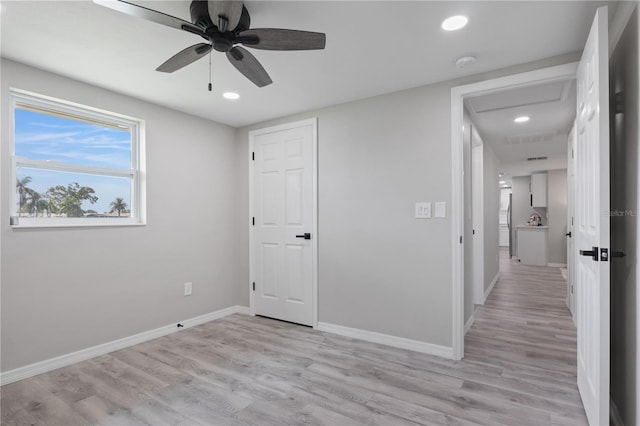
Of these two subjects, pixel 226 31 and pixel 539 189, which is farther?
pixel 539 189

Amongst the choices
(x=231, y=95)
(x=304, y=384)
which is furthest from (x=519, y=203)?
(x=304, y=384)

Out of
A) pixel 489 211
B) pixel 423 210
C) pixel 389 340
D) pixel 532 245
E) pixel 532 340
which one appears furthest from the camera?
pixel 532 245

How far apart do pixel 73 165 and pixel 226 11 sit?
2.17 m

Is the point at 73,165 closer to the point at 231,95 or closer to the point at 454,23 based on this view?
the point at 231,95

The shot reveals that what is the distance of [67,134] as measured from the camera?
2.84 meters

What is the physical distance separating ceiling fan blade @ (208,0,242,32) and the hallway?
2806 mm

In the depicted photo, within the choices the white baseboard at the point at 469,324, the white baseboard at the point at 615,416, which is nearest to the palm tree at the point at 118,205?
the white baseboard at the point at 469,324

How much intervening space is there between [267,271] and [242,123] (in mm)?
1849

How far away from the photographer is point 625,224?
1753mm

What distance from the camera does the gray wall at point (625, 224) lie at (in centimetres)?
158

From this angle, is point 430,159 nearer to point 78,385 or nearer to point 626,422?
point 626,422

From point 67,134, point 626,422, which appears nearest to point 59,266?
point 67,134

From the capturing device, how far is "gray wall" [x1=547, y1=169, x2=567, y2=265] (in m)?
7.65

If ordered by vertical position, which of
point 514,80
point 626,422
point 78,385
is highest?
point 514,80
